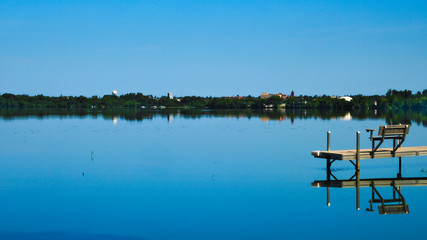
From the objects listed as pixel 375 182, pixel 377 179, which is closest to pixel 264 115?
pixel 377 179

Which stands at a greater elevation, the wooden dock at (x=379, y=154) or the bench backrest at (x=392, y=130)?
the bench backrest at (x=392, y=130)

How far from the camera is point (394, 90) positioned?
7387 inches

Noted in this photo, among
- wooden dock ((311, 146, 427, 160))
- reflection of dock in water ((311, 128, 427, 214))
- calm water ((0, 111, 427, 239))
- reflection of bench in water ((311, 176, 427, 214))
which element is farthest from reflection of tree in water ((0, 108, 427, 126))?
reflection of bench in water ((311, 176, 427, 214))

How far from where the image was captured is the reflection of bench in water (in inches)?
588

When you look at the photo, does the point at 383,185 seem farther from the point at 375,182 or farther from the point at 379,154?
the point at 379,154

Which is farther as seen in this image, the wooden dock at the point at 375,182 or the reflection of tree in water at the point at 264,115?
the reflection of tree in water at the point at 264,115

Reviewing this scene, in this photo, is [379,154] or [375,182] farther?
[379,154]

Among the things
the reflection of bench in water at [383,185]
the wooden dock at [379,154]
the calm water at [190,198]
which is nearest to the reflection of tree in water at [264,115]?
the calm water at [190,198]

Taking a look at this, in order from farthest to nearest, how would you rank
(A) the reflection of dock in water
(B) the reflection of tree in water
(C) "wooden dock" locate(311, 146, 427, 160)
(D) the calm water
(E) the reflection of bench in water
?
(B) the reflection of tree in water < (C) "wooden dock" locate(311, 146, 427, 160) < (A) the reflection of dock in water < (E) the reflection of bench in water < (D) the calm water

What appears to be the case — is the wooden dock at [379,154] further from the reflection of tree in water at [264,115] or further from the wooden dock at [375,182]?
the reflection of tree in water at [264,115]

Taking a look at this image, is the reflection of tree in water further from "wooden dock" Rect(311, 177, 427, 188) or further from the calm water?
"wooden dock" Rect(311, 177, 427, 188)

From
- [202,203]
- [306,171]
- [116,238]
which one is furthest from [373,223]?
[306,171]

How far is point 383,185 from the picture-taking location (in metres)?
18.2

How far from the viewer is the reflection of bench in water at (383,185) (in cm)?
1494
